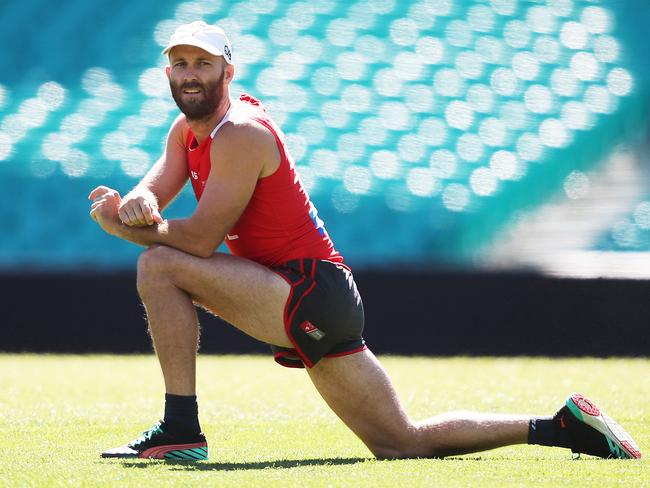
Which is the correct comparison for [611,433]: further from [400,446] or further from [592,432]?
[400,446]

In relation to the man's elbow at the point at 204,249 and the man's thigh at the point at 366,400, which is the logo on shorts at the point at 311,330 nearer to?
the man's thigh at the point at 366,400

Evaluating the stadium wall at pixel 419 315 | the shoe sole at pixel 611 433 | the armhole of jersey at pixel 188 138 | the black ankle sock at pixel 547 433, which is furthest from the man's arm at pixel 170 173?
the stadium wall at pixel 419 315

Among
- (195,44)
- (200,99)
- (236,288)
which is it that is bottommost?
(236,288)

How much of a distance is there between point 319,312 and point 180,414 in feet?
1.87

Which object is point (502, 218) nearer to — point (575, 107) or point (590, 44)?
point (575, 107)

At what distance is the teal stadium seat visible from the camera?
32.0 ft

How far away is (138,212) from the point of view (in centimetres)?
400

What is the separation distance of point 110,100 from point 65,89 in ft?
1.43

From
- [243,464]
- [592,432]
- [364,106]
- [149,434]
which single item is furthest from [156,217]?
[364,106]

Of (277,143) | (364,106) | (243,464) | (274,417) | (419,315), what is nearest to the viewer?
(243,464)

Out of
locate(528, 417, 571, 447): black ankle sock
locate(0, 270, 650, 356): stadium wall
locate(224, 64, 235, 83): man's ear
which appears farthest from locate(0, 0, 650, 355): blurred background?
locate(224, 64, 235, 83): man's ear

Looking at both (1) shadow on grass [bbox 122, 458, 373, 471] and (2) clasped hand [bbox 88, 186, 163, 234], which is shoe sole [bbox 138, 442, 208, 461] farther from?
(2) clasped hand [bbox 88, 186, 163, 234]

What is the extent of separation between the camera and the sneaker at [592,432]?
408cm

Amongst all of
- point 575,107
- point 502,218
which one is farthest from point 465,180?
point 575,107
